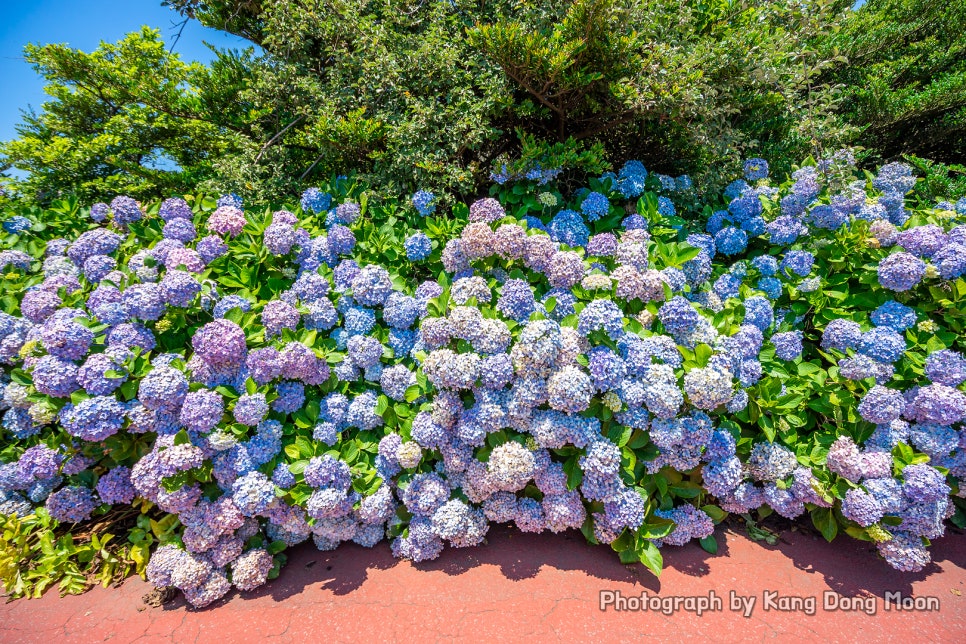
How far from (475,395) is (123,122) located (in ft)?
16.2

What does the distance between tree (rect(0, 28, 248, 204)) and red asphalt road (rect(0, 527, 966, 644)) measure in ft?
12.9

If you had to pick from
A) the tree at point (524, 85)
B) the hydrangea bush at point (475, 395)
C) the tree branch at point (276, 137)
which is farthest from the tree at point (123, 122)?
the hydrangea bush at point (475, 395)

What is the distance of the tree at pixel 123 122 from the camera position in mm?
4715

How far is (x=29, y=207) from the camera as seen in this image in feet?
13.7

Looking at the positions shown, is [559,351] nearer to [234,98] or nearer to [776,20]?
[776,20]

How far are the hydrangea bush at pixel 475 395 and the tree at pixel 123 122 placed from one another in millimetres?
1990

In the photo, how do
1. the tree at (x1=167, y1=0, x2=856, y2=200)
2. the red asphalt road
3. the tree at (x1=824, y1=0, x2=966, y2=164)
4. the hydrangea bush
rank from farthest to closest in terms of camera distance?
the tree at (x1=824, y1=0, x2=966, y2=164)
the tree at (x1=167, y1=0, x2=856, y2=200)
the hydrangea bush
the red asphalt road

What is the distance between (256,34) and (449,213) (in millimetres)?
3729

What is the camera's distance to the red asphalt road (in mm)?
2398

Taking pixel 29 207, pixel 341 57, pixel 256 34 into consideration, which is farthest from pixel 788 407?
pixel 256 34

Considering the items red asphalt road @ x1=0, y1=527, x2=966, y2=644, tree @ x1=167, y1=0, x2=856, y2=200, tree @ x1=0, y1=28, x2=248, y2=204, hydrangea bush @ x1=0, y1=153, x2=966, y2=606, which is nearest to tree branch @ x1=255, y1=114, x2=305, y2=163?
tree @ x1=167, y1=0, x2=856, y2=200

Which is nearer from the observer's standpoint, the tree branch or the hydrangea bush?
the hydrangea bush

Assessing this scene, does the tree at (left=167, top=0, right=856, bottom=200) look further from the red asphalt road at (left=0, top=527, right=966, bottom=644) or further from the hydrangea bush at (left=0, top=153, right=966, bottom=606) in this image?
the red asphalt road at (left=0, top=527, right=966, bottom=644)

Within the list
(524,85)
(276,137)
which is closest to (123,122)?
(276,137)
